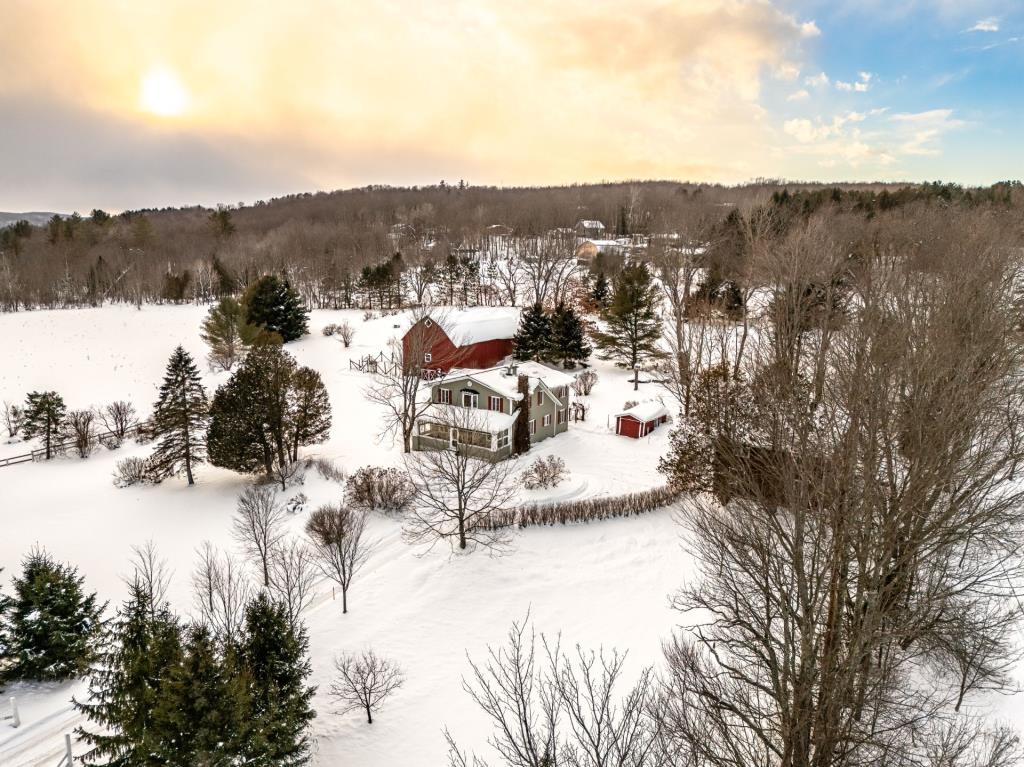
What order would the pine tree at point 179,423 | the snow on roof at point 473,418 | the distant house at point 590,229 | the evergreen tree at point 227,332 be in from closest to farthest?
the snow on roof at point 473,418 < the pine tree at point 179,423 < the evergreen tree at point 227,332 < the distant house at point 590,229

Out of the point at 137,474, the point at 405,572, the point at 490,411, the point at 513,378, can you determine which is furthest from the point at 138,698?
the point at 513,378

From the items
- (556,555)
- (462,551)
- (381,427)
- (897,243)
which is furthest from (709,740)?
(897,243)

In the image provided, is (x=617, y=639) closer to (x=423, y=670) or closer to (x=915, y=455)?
(x=423, y=670)

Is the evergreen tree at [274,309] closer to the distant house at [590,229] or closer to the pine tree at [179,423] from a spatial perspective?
the pine tree at [179,423]

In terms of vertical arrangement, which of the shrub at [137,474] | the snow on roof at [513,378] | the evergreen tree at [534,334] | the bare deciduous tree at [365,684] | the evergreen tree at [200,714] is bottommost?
the bare deciduous tree at [365,684]

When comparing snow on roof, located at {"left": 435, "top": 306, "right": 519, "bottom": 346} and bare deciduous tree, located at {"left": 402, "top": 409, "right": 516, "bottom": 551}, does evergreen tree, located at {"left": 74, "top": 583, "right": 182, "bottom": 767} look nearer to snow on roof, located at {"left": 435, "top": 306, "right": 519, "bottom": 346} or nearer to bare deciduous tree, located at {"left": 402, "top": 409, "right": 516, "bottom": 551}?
bare deciduous tree, located at {"left": 402, "top": 409, "right": 516, "bottom": 551}

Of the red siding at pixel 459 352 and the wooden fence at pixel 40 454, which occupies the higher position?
the red siding at pixel 459 352

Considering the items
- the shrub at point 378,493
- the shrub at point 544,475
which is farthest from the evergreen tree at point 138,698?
the shrub at point 544,475
